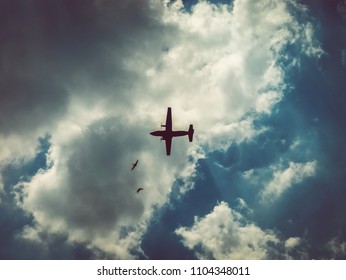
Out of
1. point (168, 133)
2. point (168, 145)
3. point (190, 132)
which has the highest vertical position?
point (190, 132)

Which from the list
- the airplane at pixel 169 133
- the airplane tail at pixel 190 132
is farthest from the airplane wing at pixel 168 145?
the airplane tail at pixel 190 132

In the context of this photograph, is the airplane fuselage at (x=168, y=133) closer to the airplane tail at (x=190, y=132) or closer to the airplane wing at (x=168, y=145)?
the airplane tail at (x=190, y=132)

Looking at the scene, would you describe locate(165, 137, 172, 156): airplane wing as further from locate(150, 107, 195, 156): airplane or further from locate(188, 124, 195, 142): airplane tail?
locate(188, 124, 195, 142): airplane tail

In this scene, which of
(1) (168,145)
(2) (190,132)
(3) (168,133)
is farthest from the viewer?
(1) (168,145)

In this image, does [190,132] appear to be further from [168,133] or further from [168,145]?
[168,145]

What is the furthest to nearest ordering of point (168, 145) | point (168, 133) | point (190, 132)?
point (168, 145) → point (190, 132) → point (168, 133)

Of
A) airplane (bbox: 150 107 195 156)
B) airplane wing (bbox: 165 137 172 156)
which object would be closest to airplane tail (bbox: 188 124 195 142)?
airplane (bbox: 150 107 195 156)

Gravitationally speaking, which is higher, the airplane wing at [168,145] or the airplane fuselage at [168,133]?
the airplane fuselage at [168,133]

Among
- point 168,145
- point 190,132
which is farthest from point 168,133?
point 190,132
